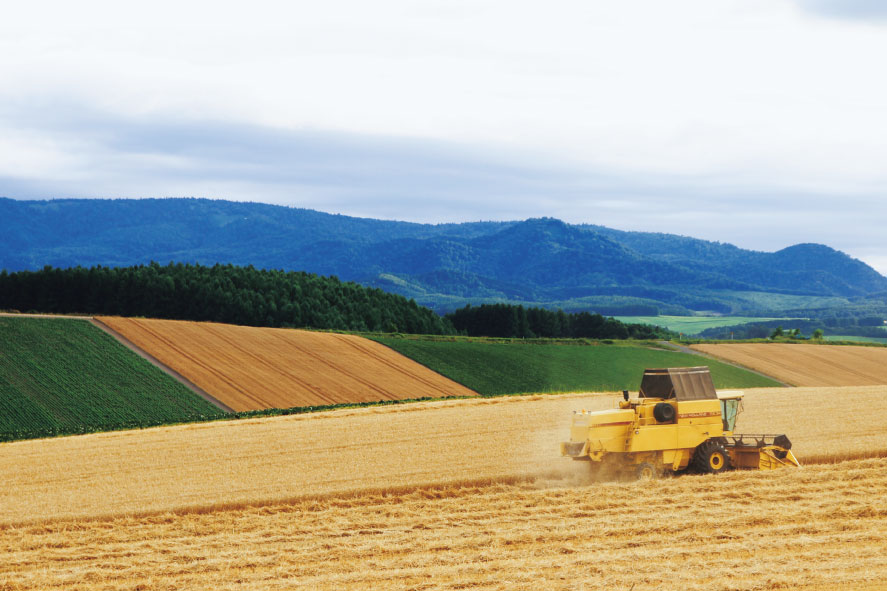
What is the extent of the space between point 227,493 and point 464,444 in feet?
27.6

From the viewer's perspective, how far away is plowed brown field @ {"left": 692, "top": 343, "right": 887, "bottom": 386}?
228 ft

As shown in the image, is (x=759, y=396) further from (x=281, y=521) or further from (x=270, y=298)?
(x=270, y=298)

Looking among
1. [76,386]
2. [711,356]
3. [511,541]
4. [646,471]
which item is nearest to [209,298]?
[76,386]

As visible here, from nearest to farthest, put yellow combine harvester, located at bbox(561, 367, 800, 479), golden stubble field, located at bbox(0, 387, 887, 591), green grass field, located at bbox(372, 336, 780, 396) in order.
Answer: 1. golden stubble field, located at bbox(0, 387, 887, 591)
2. yellow combine harvester, located at bbox(561, 367, 800, 479)
3. green grass field, located at bbox(372, 336, 780, 396)

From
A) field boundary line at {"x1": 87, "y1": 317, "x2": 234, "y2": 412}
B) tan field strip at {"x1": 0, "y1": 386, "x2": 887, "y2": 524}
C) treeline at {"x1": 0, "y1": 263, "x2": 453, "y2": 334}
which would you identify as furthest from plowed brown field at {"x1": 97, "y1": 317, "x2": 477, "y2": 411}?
treeline at {"x1": 0, "y1": 263, "x2": 453, "y2": 334}

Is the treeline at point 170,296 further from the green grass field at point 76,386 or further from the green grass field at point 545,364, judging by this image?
the green grass field at point 76,386

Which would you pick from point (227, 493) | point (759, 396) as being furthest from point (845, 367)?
point (227, 493)

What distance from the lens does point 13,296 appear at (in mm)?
94938

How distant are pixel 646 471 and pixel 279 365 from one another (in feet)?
126

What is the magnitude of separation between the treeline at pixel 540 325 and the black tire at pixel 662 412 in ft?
294

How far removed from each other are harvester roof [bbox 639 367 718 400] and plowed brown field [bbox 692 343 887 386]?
151 ft

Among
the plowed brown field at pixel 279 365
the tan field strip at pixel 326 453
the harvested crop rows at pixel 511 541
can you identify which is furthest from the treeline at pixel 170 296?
the harvested crop rows at pixel 511 541

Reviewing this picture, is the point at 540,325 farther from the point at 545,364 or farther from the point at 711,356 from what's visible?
the point at 545,364

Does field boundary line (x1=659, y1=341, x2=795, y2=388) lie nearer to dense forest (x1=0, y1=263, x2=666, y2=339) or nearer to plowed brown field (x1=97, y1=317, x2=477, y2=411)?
plowed brown field (x1=97, y1=317, x2=477, y2=411)
